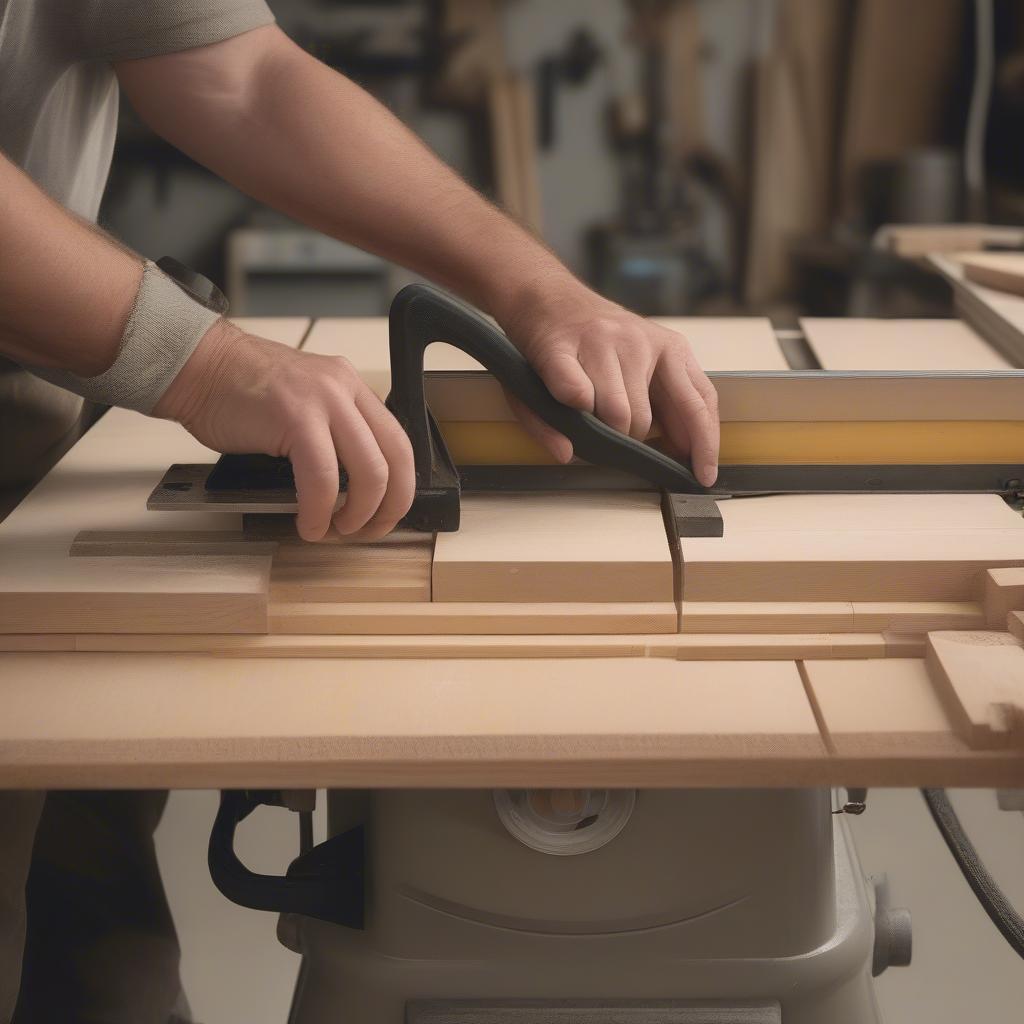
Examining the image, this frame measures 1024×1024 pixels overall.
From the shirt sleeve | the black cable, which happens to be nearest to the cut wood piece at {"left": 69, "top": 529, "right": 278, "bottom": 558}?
the shirt sleeve

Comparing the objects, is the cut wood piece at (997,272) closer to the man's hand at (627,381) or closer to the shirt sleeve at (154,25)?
the man's hand at (627,381)

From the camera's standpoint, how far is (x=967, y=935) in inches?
72.6

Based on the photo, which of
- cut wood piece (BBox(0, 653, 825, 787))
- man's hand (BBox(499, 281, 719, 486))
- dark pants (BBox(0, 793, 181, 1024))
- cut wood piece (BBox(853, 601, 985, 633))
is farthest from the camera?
dark pants (BBox(0, 793, 181, 1024))

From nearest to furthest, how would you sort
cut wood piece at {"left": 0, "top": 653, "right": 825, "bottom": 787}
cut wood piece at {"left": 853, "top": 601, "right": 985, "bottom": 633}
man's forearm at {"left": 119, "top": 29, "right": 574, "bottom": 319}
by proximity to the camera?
1. cut wood piece at {"left": 0, "top": 653, "right": 825, "bottom": 787}
2. cut wood piece at {"left": 853, "top": 601, "right": 985, "bottom": 633}
3. man's forearm at {"left": 119, "top": 29, "right": 574, "bottom": 319}

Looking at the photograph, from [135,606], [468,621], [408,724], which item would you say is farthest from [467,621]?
[135,606]

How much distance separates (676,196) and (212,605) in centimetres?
344

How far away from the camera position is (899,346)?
3.99 feet

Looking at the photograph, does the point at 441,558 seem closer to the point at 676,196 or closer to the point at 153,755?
the point at 153,755

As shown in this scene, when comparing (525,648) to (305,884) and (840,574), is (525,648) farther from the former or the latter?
(305,884)

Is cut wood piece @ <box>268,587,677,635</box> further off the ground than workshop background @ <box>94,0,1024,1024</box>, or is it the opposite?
cut wood piece @ <box>268,587,677,635</box>

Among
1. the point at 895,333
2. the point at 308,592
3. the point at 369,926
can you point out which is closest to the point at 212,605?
the point at 308,592

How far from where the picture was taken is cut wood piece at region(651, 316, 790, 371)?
1.17 m

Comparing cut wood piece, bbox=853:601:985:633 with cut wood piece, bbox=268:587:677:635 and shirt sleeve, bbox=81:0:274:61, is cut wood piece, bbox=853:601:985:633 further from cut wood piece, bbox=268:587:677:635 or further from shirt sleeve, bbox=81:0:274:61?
shirt sleeve, bbox=81:0:274:61

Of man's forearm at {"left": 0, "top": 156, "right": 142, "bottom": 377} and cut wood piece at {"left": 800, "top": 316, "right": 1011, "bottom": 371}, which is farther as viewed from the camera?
cut wood piece at {"left": 800, "top": 316, "right": 1011, "bottom": 371}
